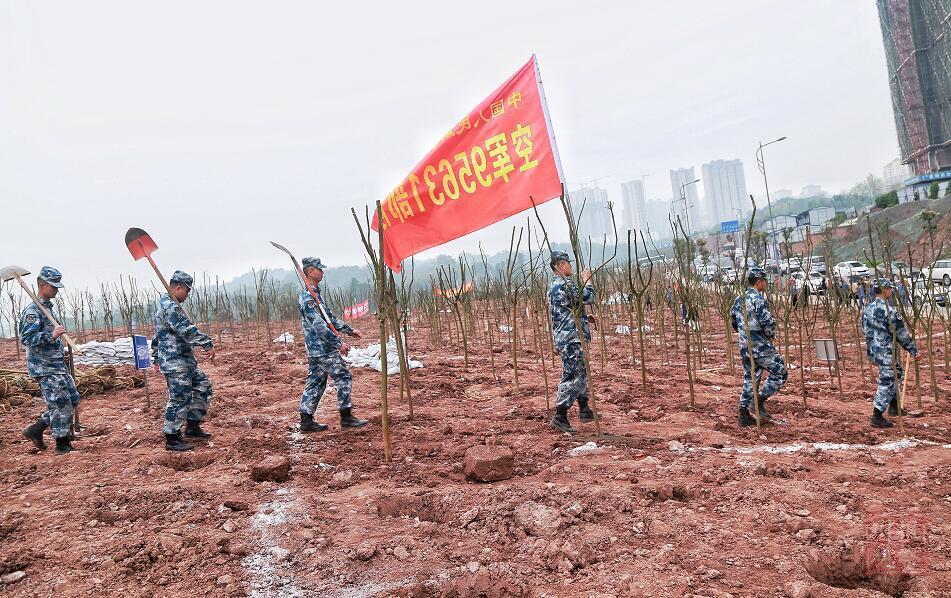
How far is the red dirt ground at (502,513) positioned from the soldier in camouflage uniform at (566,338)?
0.79 ft

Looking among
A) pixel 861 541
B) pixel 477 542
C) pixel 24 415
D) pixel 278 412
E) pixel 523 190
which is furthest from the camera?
pixel 24 415

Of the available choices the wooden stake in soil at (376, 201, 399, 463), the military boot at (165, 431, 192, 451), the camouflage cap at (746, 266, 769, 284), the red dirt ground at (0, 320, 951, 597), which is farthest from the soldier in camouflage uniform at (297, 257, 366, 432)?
the camouflage cap at (746, 266, 769, 284)

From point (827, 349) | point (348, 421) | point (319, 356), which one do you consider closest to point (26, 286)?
point (319, 356)

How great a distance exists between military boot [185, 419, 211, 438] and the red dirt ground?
0.16 meters

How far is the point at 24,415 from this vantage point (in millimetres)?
5922

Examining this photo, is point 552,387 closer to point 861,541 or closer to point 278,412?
point 278,412

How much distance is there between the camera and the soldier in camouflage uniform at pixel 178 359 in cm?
412

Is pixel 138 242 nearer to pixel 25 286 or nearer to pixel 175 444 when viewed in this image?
pixel 25 286

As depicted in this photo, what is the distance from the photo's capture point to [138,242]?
4.20 m

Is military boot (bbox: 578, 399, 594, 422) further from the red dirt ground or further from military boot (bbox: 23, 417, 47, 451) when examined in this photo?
military boot (bbox: 23, 417, 47, 451)

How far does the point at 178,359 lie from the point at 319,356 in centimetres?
106

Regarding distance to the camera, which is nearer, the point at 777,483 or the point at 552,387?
the point at 777,483

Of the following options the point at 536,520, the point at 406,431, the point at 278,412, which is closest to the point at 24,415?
the point at 278,412

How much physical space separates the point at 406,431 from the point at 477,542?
82.7 inches
